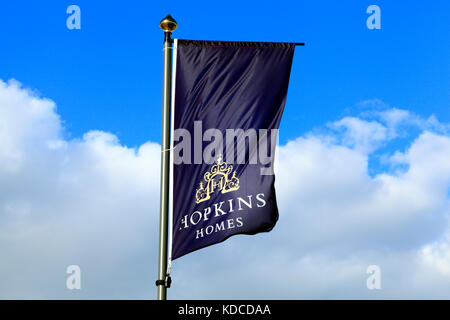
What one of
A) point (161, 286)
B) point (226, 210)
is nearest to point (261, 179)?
point (226, 210)

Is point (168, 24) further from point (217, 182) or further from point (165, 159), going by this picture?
point (217, 182)

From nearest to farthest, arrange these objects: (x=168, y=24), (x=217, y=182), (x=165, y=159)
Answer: (x=217, y=182), (x=165, y=159), (x=168, y=24)

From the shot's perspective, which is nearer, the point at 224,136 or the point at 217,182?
the point at 217,182

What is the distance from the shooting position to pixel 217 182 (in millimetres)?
11539

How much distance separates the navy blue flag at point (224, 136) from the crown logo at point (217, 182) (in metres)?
0.02

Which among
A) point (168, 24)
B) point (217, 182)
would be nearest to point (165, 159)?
point (217, 182)

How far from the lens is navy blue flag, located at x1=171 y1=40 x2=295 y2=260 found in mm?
11359

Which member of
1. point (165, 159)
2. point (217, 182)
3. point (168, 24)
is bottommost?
point (217, 182)

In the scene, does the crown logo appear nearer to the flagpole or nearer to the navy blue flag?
the navy blue flag

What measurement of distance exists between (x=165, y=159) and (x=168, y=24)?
270 cm

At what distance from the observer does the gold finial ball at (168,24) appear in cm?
1250

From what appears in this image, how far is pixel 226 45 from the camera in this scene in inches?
484

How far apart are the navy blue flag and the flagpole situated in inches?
5.3
